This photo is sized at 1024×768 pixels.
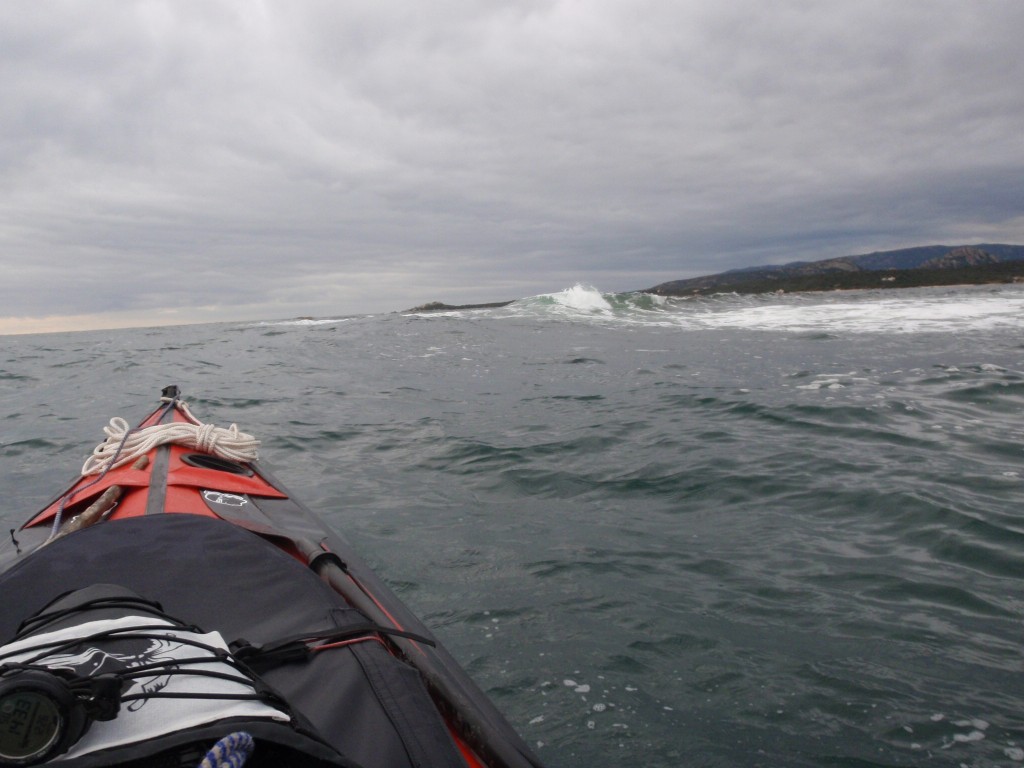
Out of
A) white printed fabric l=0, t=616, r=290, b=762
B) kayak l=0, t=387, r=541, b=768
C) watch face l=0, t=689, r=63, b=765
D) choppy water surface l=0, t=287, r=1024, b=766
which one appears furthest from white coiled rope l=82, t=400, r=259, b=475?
watch face l=0, t=689, r=63, b=765

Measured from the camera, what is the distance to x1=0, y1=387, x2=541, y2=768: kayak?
103 centimetres

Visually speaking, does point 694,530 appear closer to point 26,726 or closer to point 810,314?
point 26,726

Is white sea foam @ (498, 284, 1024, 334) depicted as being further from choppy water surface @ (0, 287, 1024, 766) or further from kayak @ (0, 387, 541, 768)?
kayak @ (0, 387, 541, 768)

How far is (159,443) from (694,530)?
2.93 meters

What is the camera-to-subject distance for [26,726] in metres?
0.96

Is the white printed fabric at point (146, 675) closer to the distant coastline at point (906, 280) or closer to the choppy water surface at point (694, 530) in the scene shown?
the choppy water surface at point (694, 530)

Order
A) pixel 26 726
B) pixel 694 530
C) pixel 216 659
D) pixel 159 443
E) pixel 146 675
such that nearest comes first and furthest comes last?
1. pixel 26 726
2. pixel 146 675
3. pixel 216 659
4. pixel 159 443
5. pixel 694 530

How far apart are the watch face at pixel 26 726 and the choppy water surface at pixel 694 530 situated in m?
1.50

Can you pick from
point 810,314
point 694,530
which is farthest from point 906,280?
point 694,530

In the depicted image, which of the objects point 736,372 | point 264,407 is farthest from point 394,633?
point 736,372

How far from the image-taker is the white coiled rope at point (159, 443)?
3.23 meters

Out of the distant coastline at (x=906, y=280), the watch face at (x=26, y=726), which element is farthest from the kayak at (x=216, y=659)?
the distant coastline at (x=906, y=280)

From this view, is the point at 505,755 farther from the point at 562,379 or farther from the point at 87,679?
the point at 562,379

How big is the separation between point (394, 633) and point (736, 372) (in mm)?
7957
